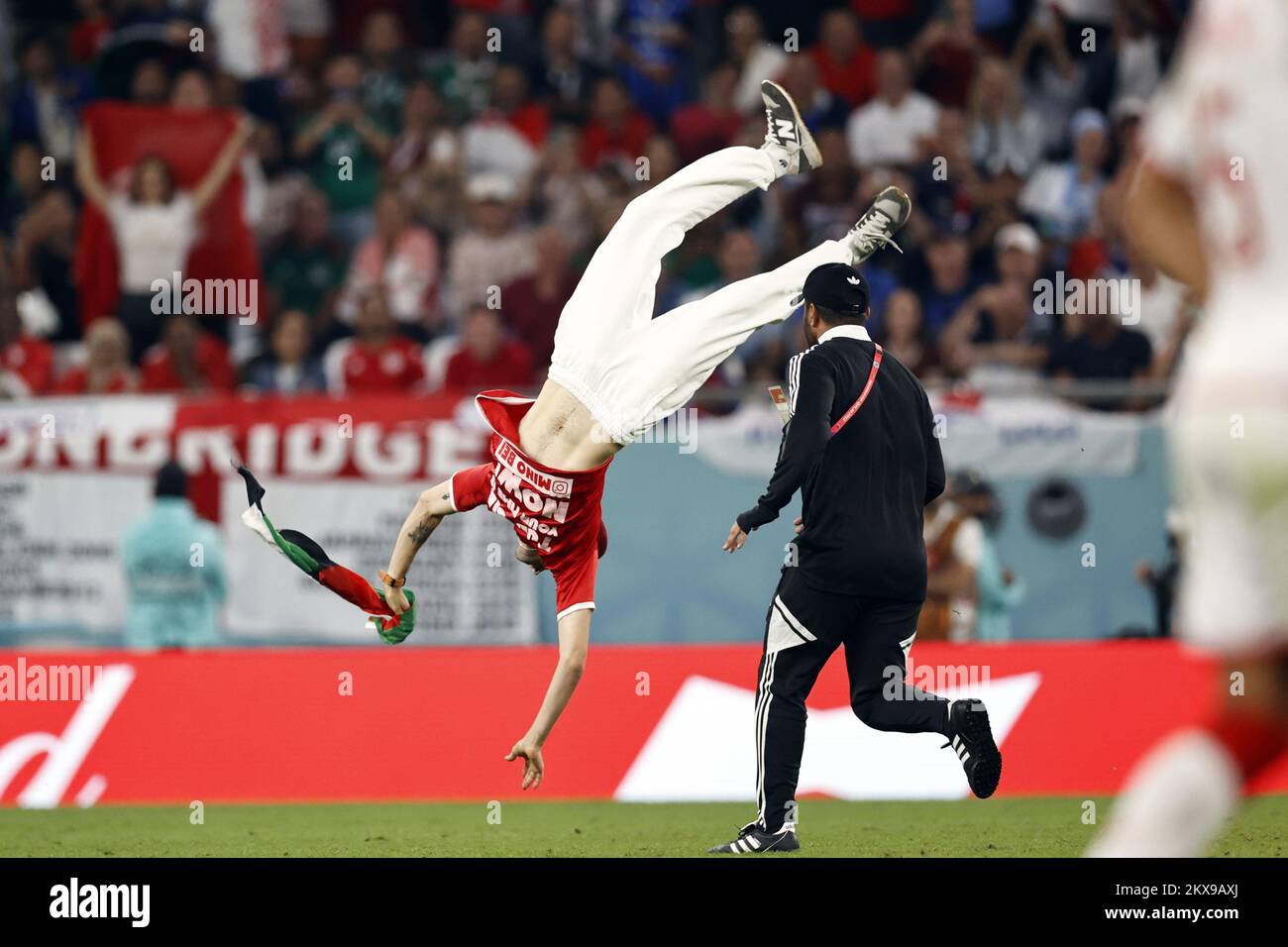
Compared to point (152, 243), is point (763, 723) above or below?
below

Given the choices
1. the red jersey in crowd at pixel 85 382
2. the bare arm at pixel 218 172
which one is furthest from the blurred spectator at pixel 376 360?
the bare arm at pixel 218 172

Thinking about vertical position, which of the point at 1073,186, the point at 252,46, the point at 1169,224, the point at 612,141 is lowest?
the point at 1169,224

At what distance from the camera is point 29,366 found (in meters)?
15.7

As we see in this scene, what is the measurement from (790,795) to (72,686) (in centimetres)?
475

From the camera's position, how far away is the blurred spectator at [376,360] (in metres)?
15.0

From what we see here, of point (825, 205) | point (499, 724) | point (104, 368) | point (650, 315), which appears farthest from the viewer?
point (825, 205)

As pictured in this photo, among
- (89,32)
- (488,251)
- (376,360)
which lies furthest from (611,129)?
(89,32)

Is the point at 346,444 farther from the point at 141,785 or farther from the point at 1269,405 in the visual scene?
the point at 1269,405

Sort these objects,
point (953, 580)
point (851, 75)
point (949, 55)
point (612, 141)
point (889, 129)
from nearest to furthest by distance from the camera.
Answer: point (953, 580) < point (889, 129) < point (612, 141) < point (949, 55) < point (851, 75)

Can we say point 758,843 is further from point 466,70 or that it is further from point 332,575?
point 466,70

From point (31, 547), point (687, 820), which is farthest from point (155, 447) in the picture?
point (687, 820)

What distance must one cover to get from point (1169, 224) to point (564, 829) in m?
6.06

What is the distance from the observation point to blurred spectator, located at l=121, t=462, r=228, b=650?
12945 millimetres

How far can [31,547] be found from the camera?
44.0 ft
